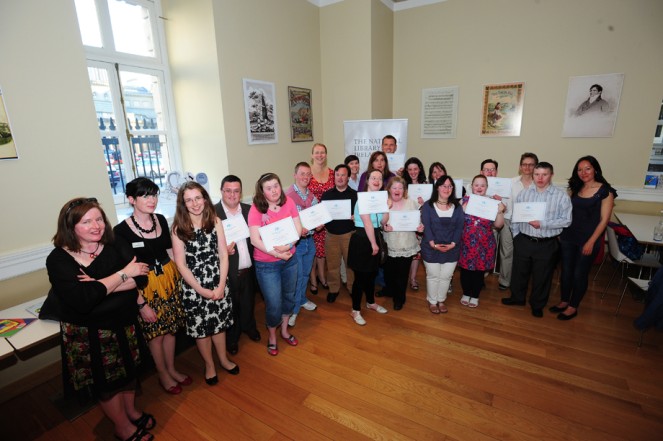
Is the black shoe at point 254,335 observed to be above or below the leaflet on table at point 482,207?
below

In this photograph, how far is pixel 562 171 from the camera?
509 centimetres

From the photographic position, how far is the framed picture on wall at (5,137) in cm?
251

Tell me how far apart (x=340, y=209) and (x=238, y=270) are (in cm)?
121

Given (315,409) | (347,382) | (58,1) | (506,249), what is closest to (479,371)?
(347,382)

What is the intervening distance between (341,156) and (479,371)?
4.10m

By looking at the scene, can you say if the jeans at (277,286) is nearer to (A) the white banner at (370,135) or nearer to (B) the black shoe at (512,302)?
(B) the black shoe at (512,302)

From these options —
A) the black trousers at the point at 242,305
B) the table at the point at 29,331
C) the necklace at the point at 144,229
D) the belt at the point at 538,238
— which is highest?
the necklace at the point at 144,229

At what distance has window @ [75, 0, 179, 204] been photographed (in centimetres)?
357

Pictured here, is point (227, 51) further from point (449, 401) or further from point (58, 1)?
point (449, 401)

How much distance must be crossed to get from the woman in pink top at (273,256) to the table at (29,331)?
1461 millimetres

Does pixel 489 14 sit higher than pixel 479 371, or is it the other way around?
pixel 489 14

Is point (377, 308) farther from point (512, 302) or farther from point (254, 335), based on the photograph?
point (512, 302)

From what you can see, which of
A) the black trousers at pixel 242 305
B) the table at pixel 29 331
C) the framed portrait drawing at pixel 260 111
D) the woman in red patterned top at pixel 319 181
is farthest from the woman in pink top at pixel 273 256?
the framed portrait drawing at pixel 260 111

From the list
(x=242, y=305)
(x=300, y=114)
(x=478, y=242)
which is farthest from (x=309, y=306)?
(x=300, y=114)
